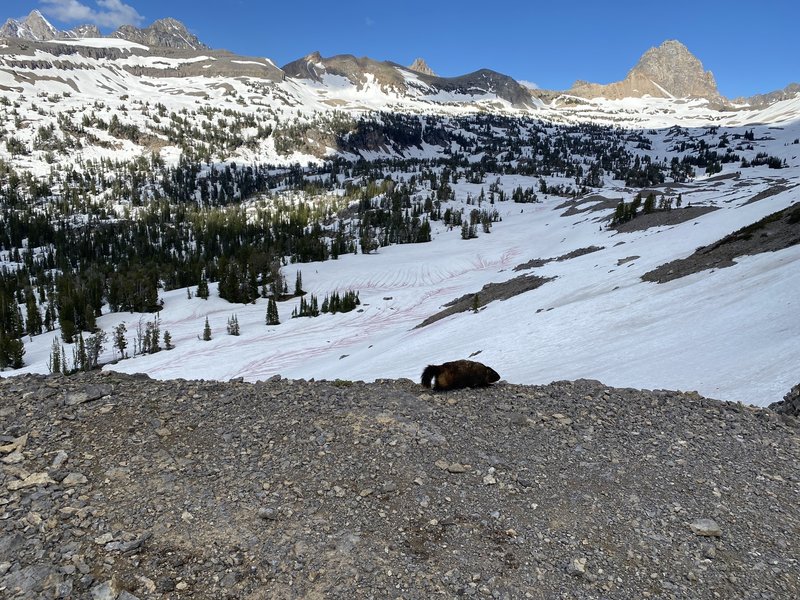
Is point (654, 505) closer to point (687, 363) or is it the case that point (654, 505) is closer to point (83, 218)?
point (687, 363)

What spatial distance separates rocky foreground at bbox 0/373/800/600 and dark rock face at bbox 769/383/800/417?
2.87 feet

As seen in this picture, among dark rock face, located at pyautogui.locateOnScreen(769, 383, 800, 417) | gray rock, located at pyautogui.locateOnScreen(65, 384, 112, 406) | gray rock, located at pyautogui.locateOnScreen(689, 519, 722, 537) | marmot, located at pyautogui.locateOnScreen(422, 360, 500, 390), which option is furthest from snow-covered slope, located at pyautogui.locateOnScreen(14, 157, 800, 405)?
gray rock, located at pyautogui.locateOnScreen(65, 384, 112, 406)

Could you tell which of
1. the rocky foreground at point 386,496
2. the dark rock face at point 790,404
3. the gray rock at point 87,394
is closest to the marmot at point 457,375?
the rocky foreground at point 386,496

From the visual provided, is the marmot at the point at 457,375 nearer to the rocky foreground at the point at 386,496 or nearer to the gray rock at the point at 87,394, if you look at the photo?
the rocky foreground at the point at 386,496

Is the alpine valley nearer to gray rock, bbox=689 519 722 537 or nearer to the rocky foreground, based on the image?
the rocky foreground

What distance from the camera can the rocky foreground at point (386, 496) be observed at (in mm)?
5156

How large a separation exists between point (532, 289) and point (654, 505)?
108 feet

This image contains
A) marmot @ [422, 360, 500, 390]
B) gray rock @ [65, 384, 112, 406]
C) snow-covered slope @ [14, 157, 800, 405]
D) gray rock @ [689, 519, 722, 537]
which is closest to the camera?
gray rock @ [689, 519, 722, 537]

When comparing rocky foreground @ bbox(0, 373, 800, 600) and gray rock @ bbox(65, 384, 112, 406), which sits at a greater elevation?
gray rock @ bbox(65, 384, 112, 406)

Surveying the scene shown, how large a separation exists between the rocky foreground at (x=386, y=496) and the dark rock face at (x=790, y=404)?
34.4 inches

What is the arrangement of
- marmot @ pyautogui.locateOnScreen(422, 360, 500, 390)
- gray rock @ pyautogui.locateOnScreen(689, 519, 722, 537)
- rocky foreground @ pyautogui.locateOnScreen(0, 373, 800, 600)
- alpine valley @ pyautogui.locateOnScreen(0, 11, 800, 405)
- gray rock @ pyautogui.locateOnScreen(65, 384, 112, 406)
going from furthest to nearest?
alpine valley @ pyautogui.locateOnScreen(0, 11, 800, 405), marmot @ pyautogui.locateOnScreen(422, 360, 500, 390), gray rock @ pyautogui.locateOnScreen(65, 384, 112, 406), gray rock @ pyautogui.locateOnScreen(689, 519, 722, 537), rocky foreground @ pyautogui.locateOnScreen(0, 373, 800, 600)

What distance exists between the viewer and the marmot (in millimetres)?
10508

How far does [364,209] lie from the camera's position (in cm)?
16262

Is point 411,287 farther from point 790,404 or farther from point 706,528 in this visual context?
point 706,528
